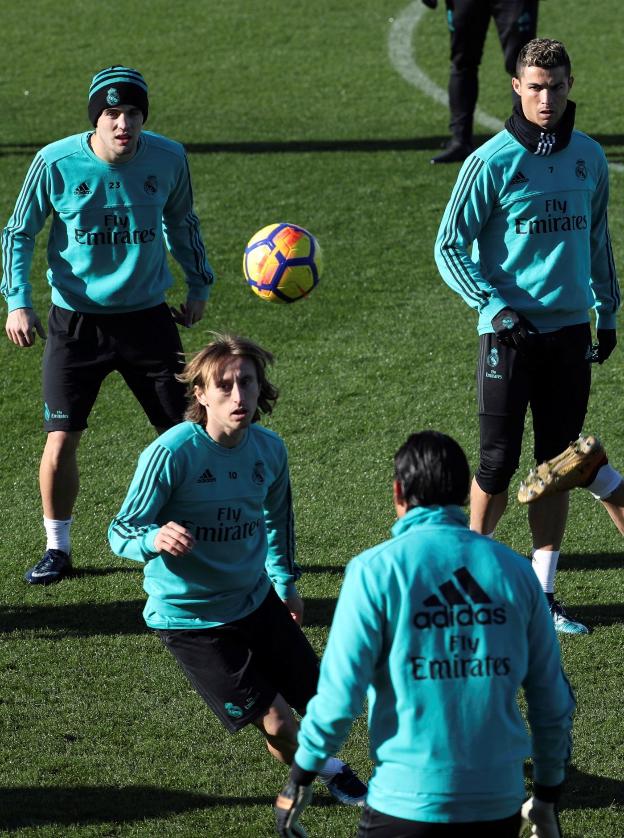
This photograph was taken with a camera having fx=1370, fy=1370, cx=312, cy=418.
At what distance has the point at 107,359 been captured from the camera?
6.95 m

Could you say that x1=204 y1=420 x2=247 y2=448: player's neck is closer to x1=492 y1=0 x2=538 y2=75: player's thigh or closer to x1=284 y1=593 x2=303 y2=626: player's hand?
x1=284 y1=593 x2=303 y2=626: player's hand

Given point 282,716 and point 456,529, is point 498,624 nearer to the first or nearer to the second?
point 456,529

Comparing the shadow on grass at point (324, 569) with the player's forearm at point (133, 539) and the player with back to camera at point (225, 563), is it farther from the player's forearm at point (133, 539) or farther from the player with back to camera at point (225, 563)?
the player's forearm at point (133, 539)

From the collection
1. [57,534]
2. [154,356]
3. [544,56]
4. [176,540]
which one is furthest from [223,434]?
[57,534]

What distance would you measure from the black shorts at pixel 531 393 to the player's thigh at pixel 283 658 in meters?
1.79

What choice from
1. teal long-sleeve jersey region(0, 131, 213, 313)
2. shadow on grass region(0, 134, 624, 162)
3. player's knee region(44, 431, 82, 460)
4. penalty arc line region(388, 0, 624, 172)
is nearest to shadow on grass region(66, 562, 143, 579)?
player's knee region(44, 431, 82, 460)

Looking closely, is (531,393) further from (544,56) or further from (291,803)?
(291,803)

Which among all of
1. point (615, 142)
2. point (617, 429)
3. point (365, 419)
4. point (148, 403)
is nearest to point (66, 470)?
point (148, 403)

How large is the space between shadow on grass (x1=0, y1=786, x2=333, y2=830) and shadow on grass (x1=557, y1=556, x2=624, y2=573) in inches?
97.5

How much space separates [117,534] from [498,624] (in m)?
1.64

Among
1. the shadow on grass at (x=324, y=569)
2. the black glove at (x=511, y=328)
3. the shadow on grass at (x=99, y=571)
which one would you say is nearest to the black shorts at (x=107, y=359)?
the shadow on grass at (x=99, y=571)

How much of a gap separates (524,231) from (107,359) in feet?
7.20

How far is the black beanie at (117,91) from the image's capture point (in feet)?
21.3

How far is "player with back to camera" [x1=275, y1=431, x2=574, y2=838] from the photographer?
3520mm
